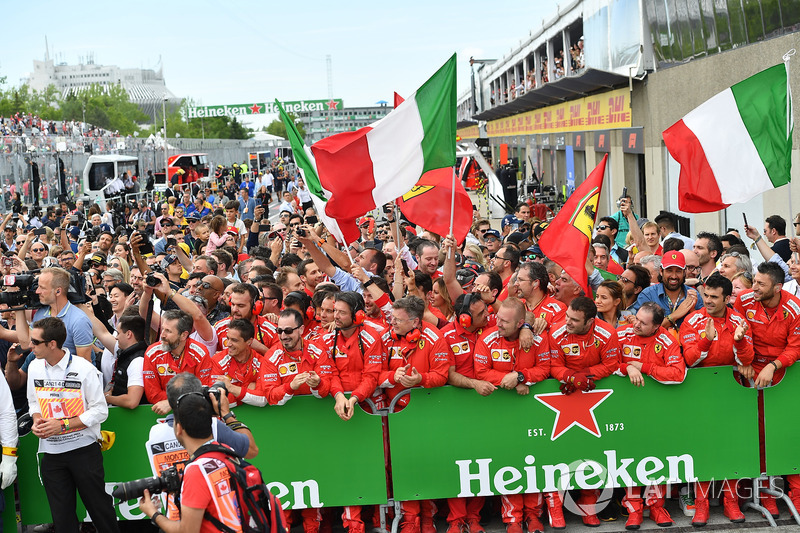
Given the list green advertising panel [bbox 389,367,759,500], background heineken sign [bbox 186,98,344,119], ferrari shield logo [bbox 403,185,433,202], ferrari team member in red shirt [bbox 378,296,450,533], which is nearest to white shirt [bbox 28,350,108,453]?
ferrari team member in red shirt [bbox 378,296,450,533]

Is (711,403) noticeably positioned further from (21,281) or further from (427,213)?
(21,281)

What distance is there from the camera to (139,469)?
686 cm

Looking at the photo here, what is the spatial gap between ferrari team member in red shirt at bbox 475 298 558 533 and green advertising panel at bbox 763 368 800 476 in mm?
1697

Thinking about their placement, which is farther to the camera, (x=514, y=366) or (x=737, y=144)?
(x=737, y=144)

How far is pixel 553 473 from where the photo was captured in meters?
6.96

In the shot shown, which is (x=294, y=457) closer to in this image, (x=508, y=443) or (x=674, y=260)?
(x=508, y=443)

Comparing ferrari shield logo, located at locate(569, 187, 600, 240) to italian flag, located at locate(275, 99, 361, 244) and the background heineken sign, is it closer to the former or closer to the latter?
italian flag, located at locate(275, 99, 361, 244)

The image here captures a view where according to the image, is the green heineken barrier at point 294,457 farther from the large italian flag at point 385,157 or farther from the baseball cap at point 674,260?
the baseball cap at point 674,260

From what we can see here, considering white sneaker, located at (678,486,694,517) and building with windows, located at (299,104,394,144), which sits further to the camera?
building with windows, located at (299,104,394,144)

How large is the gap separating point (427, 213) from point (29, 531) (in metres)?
5.27

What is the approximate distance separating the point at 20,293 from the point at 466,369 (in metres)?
3.40

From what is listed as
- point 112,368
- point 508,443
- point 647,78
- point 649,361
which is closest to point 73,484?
point 112,368

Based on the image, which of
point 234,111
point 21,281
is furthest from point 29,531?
point 234,111

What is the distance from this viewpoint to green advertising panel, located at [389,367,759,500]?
690 cm
